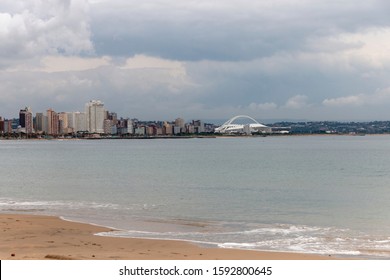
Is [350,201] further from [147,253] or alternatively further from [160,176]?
[160,176]

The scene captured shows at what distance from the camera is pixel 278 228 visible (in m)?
19.0

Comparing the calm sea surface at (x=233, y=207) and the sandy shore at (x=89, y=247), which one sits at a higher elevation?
the sandy shore at (x=89, y=247)

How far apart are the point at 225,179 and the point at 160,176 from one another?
18.8ft

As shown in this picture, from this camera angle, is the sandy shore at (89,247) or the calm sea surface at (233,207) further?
the calm sea surface at (233,207)

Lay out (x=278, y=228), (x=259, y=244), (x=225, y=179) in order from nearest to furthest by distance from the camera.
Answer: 1. (x=259, y=244)
2. (x=278, y=228)
3. (x=225, y=179)

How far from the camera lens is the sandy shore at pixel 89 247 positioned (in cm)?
1315

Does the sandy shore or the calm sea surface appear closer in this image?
the sandy shore

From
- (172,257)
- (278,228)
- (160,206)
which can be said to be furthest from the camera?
(160,206)

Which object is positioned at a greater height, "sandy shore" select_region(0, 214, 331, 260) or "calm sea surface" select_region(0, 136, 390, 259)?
"sandy shore" select_region(0, 214, 331, 260)

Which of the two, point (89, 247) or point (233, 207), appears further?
point (233, 207)

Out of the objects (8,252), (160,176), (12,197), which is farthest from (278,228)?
(160,176)

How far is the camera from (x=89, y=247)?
48.9ft

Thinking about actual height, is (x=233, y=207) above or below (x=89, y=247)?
below

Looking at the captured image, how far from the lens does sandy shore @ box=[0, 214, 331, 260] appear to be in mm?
13148
